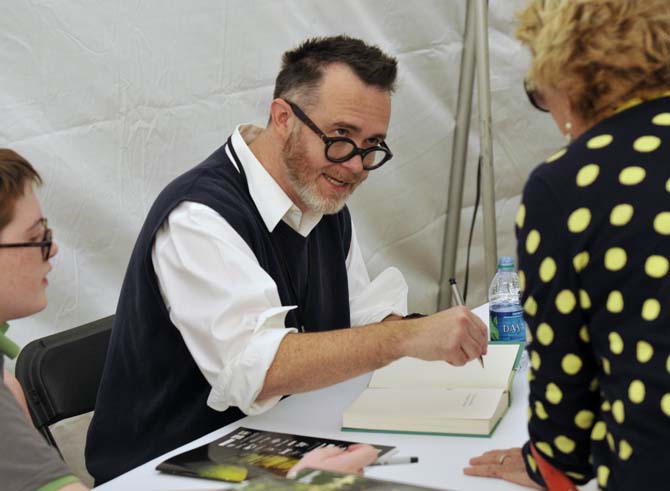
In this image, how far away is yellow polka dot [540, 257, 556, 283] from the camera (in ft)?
2.89

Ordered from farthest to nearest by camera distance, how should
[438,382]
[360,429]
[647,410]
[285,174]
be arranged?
[285,174], [438,382], [360,429], [647,410]

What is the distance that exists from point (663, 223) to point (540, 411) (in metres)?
0.24

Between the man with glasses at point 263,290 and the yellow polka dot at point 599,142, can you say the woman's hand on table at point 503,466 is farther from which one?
the yellow polka dot at point 599,142

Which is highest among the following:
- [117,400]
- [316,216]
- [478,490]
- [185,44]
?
[185,44]

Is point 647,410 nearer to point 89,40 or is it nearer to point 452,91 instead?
point 89,40

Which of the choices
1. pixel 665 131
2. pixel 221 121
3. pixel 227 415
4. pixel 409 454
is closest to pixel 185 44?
pixel 221 121

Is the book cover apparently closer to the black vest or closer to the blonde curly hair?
the black vest

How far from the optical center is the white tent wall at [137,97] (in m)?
2.25

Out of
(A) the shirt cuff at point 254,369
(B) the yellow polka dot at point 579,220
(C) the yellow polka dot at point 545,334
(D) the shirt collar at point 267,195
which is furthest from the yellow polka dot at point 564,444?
(D) the shirt collar at point 267,195

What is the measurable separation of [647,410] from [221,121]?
78.8 inches

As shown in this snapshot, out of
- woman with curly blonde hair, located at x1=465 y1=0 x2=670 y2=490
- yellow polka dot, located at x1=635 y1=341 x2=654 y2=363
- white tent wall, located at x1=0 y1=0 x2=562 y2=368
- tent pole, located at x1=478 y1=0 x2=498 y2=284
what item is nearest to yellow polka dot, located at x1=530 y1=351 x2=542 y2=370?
woman with curly blonde hair, located at x1=465 y1=0 x2=670 y2=490

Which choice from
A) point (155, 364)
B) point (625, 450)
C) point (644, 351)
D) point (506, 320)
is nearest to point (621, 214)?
point (644, 351)

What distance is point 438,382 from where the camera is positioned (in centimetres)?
154

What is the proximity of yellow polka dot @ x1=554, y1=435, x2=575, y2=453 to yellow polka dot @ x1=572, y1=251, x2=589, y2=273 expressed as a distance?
20cm
